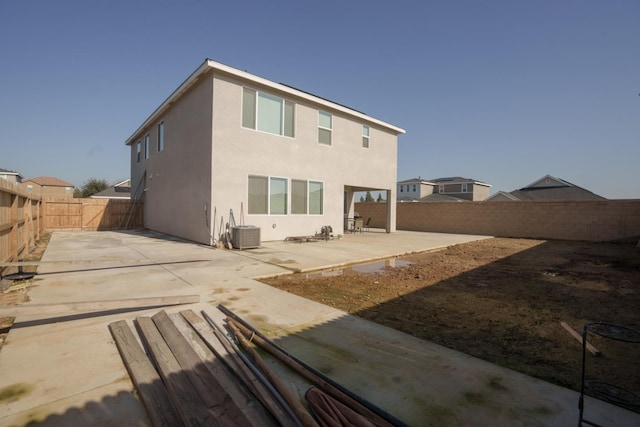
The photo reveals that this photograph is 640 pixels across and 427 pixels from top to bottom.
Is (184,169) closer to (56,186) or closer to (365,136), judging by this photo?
(365,136)

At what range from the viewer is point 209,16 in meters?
10.3

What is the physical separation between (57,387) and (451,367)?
3228 mm

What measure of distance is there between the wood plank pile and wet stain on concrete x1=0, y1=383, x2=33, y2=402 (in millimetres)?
630

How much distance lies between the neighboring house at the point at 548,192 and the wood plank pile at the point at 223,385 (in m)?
40.9

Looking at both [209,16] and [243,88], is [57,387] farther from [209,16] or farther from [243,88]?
[209,16]

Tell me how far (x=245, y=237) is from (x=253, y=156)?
312 centimetres

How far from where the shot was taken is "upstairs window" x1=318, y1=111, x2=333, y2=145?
43.8ft

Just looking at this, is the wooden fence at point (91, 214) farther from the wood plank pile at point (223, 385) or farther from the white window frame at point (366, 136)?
the wood plank pile at point (223, 385)

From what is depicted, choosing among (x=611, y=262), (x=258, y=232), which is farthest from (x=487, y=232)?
(x=258, y=232)

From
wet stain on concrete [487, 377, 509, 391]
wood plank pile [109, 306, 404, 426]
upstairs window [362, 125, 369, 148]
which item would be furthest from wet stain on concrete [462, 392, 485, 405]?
upstairs window [362, 125, 369, 148]

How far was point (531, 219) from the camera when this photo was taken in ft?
53.5

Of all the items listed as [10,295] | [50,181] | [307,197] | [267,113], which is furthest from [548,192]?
[50,181]

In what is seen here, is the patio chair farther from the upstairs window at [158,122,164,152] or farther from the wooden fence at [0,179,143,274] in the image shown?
the wooden fence at [0,179,143,274]

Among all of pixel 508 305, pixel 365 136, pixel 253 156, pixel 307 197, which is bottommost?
pixel 508 305
